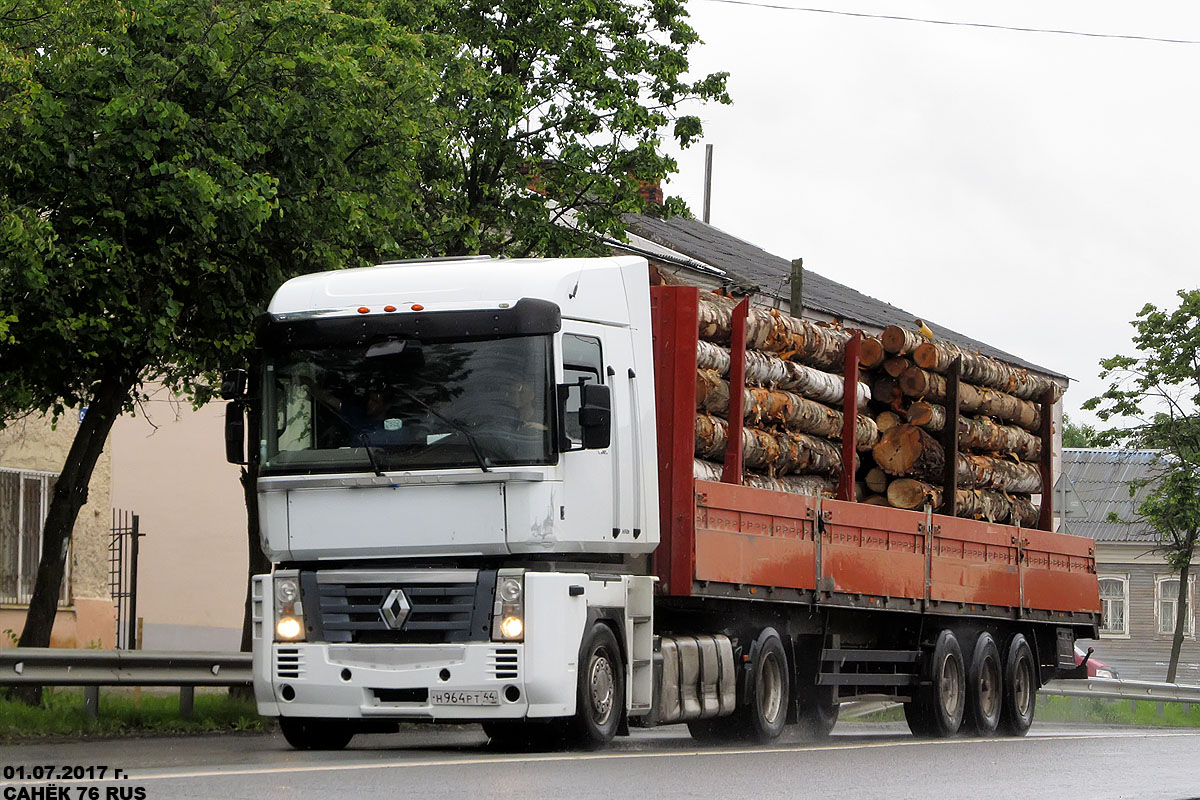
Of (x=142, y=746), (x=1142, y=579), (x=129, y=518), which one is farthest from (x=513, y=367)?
(x=1142, y=579)

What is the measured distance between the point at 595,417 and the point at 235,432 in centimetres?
250

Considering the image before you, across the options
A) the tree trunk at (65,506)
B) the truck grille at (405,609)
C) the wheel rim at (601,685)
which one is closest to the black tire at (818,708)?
the wheel rim at (601,685)

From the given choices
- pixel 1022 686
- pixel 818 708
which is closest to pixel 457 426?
pixel 818 708

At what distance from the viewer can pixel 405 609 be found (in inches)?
470

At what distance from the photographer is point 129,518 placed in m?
27.4

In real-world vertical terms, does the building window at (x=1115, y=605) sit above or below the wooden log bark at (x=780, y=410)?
below

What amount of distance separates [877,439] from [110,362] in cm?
688

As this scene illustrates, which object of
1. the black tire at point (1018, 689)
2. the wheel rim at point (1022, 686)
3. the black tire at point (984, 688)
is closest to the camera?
the black tire at point (984, 688)

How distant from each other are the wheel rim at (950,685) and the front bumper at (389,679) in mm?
7090

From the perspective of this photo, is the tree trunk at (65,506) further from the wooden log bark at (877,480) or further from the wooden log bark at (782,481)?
the wooden log bark at (877,480)

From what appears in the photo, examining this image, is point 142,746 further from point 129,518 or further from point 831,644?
point 129,518

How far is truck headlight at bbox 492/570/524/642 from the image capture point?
11.8m

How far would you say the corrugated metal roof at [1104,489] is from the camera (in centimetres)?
5500

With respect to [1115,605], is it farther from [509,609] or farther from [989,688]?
[509,609]
